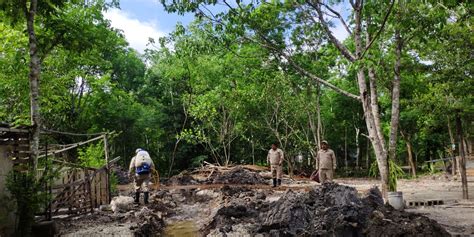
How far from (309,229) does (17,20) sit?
6.77 m

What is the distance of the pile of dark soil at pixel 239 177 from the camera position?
819 inches

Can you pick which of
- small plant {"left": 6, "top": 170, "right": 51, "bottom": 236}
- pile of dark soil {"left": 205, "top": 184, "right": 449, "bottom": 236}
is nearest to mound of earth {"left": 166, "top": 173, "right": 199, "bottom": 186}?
pile of dark soil {"left": 205, "top": 184, "right": 449, "bottom": 236}

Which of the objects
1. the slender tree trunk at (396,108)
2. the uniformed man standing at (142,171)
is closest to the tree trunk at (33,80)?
the uniformed man standing at (142,171)

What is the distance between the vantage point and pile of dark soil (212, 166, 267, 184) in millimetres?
20800

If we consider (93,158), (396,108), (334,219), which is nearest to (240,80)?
(93,158)

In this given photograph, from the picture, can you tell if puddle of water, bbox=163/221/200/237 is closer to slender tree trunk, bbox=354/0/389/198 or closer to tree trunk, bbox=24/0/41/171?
tree trunk, bbox=24/0/41/171

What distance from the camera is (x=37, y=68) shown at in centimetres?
822

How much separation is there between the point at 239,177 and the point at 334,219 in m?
13.7

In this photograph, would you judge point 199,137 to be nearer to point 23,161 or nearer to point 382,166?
point 382,166

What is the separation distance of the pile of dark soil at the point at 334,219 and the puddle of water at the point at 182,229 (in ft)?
1.78

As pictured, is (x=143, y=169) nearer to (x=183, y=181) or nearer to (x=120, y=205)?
(x=120, y=205)

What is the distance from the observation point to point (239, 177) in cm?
2117

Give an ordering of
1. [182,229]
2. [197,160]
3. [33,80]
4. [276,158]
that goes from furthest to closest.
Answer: [197,160] → [276,158] → [182,229] → [33,80]

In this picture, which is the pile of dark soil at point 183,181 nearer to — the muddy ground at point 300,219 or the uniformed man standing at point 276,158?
the uniformed man standing at point 276,158
